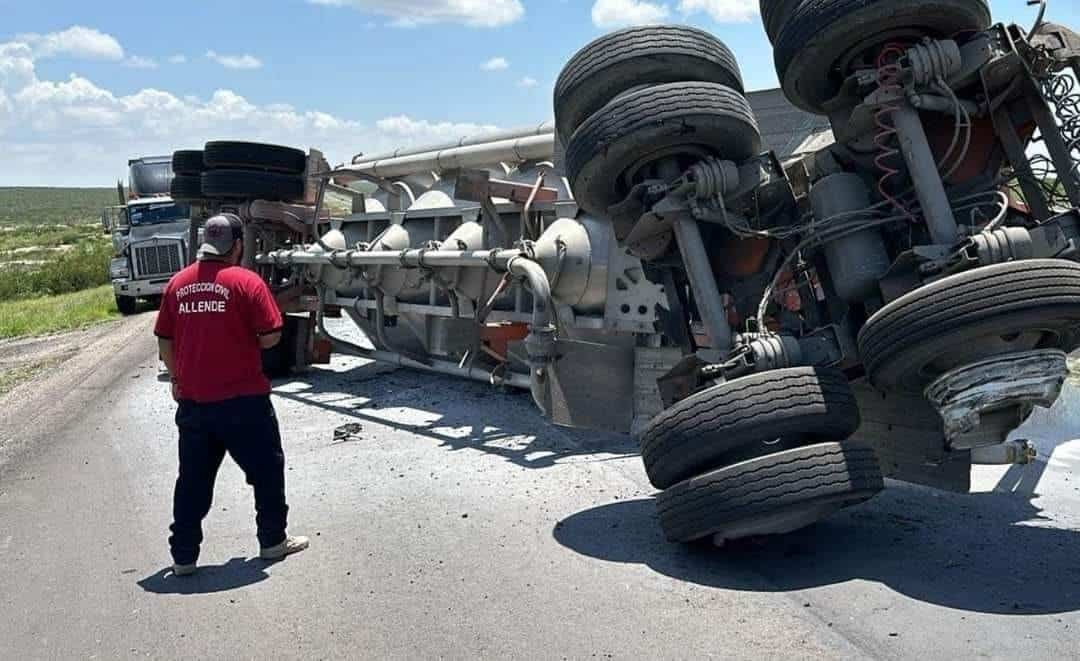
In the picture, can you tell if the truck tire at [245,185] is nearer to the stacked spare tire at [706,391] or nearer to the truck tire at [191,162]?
the truck tire at [191,162]

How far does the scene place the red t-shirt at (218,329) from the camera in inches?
207

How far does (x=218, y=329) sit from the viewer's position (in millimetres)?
5285

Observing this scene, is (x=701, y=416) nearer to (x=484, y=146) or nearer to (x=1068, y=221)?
(x=1068, y=221)

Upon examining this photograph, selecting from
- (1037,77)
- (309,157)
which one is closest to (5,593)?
(1037,77)

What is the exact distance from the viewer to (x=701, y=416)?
475 cm

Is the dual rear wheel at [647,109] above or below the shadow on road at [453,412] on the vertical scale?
above

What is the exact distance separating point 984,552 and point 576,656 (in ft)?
6.57

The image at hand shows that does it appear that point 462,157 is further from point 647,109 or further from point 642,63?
point 647,109

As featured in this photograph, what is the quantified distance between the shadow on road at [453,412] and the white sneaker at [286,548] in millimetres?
1816

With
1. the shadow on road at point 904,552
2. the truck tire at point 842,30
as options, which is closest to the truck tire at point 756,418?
the shadow on road at point 904,552

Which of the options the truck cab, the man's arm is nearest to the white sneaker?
the man's arm

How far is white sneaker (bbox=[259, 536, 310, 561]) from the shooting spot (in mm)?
5363

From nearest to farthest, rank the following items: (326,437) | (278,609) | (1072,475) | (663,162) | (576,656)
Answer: (576,656) < (278,609) < (663,162) < (1072,475) < (326,437)

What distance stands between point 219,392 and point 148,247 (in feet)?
60.5
